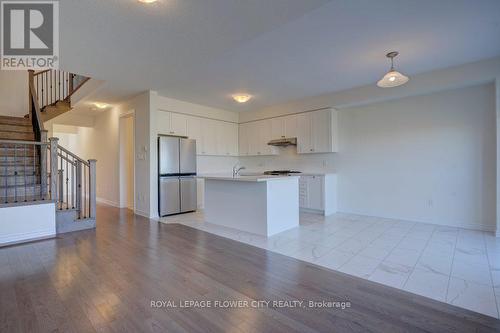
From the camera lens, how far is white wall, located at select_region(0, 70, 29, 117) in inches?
228

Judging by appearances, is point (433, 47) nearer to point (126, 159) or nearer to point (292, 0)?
point (292, 0)

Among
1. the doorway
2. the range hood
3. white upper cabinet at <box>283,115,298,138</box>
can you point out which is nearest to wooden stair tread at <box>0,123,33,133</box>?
the doorway

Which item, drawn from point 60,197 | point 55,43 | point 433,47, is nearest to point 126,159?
point 60,197

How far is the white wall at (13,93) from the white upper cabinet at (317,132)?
680 centimetres

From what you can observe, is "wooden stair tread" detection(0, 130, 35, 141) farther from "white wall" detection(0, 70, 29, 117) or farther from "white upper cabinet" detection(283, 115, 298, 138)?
"white upper cabinet" detection(283, 115, 298, 138)

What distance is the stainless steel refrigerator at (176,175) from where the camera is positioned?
16.9 ft

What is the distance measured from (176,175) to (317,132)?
11.0ft

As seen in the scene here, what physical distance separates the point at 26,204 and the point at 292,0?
4394 mm

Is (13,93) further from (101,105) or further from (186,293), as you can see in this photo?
(186,293)

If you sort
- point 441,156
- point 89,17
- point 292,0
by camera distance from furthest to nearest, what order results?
point 441,156
point 89,17
point 292,0

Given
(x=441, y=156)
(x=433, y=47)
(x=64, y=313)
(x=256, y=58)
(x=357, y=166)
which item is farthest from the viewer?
(x=357, y=166)

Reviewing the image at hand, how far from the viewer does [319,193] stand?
17.5 ft

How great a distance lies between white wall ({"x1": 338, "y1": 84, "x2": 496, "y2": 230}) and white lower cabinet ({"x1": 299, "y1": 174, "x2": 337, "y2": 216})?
0.27 meters

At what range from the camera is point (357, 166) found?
212 inches
